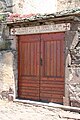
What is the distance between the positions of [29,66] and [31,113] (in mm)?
1623

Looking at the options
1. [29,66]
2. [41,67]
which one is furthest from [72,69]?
[29,66]

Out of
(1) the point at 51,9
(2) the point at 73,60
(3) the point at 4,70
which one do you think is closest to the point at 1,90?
(3) the point at 4,70

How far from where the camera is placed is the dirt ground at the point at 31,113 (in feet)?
20.2

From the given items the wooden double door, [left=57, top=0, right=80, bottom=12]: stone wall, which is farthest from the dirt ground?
[left=57, top=0, right=80, bottom=12]: stone wall

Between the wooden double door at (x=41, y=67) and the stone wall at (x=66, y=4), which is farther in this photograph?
the stone wall at (x=66, y=4)

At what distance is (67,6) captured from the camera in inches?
350

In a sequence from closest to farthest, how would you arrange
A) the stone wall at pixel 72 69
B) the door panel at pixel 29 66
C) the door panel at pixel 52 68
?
the stone wall at pixel 72 69 → the door panel at pixel 52 68 → the door panel at pixel 29 66

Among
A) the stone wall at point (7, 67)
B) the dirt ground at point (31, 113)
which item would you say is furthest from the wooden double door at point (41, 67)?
the dirt ground at point (31, 113)

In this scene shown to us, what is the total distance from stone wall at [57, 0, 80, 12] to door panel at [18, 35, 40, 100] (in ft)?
6.70

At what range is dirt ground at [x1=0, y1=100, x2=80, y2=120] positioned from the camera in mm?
6172

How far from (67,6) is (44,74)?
2913mm

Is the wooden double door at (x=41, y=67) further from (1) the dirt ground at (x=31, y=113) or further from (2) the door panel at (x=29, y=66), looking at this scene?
(1) the dirt ground at (x=31, y=113)

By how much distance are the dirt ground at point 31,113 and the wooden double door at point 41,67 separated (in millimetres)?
373

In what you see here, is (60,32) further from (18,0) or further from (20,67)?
(18,0)
